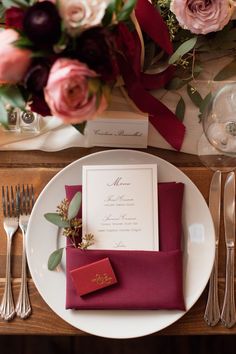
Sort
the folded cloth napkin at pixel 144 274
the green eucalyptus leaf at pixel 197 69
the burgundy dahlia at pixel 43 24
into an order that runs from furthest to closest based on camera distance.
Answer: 1. the green eucalyptus leaf at pixel 197 69
2. the folded cloth napkin at pixel 144 274
3. the burgundy dahlia at pixel 43 24

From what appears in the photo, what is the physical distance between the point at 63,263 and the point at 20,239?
0.09 m

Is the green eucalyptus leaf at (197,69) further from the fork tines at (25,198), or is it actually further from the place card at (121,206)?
the fork tines at (25,198)

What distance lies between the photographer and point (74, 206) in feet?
2.87

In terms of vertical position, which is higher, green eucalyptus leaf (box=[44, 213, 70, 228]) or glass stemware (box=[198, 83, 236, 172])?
glass stemware (box=[198, 83, 236, 172])

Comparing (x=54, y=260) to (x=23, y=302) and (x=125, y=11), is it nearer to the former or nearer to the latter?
(x=23, y=302)

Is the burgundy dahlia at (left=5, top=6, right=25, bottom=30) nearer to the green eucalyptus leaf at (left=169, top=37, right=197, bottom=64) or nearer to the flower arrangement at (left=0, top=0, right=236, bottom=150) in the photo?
the flower arrangement at (left=0, top=0, right=236, bottom=150)

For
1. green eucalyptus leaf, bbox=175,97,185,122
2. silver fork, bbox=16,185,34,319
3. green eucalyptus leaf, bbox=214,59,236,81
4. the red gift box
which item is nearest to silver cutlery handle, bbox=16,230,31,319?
silver fork, bbox=16,185,34,319

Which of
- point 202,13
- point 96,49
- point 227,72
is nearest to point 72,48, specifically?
point 96,49

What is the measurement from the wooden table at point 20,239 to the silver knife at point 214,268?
0.04ft

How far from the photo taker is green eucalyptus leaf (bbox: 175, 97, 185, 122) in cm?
95

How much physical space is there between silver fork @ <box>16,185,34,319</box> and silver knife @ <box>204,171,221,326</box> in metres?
0.31

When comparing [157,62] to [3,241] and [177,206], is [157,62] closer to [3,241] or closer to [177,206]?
[177,206]

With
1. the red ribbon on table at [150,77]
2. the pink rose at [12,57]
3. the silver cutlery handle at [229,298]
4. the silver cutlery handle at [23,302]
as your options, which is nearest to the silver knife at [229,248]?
the silver cutlery handle at [229,298]

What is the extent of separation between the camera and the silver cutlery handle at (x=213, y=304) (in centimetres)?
86
